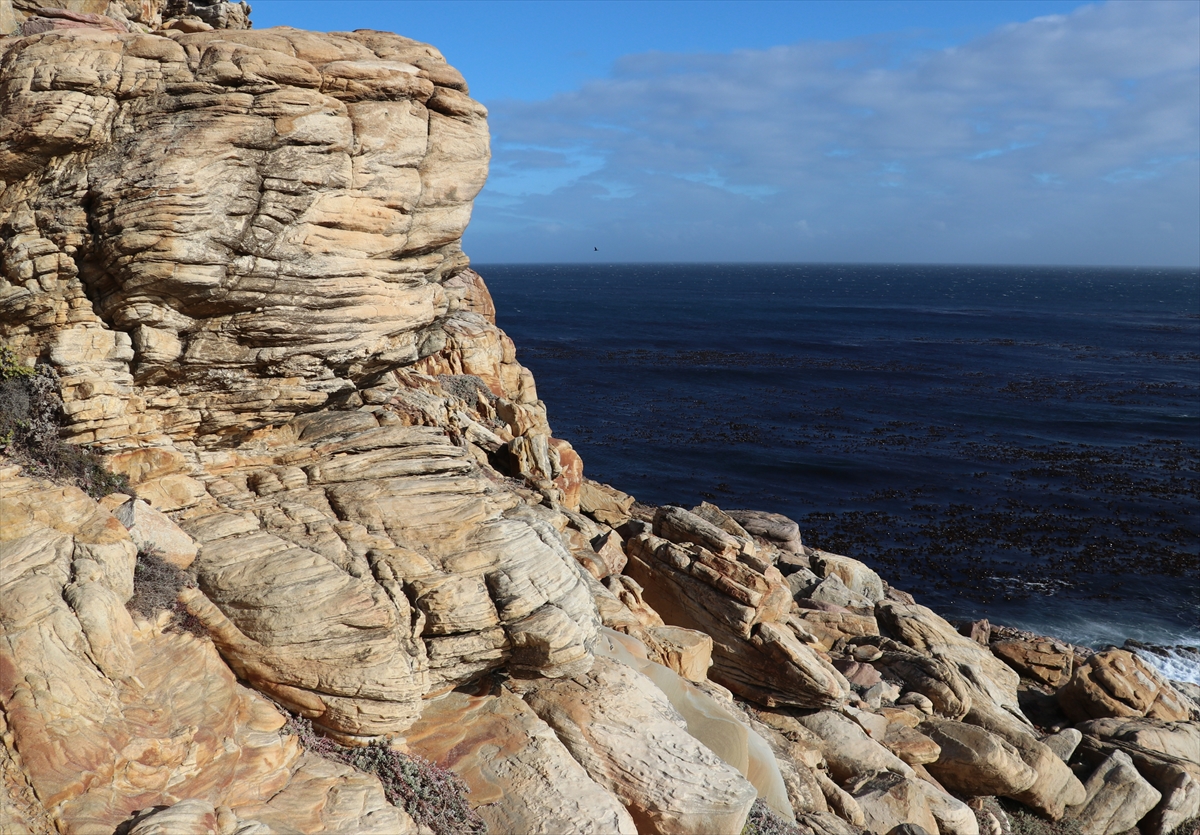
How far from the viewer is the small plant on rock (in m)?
12.8

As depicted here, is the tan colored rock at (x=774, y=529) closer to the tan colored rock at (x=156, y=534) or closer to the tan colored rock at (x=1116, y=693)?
the tan colored rock at (x=1116, y=693)

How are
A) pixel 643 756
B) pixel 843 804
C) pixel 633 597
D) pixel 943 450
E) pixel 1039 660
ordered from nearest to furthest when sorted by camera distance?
pixel 643 756 → pixel 843 804 → pixel 633 597 → pixel 1039 660 → pixel 943 450

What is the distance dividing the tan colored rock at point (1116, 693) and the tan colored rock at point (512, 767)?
2135 centimetres

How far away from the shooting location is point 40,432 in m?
14.0

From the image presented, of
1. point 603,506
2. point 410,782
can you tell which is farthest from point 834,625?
point 410,782

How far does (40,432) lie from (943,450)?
221ft

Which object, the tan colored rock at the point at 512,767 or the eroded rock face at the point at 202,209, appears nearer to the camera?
the tan colored rock at the point at 512,767

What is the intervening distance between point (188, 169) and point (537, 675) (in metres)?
10.7

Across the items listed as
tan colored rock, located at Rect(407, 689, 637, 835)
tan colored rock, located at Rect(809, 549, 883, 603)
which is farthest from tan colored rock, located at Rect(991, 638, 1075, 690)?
tan colored rock, located at Rect(407, 689, 637, 835)

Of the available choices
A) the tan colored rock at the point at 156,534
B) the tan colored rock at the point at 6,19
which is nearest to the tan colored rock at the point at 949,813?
the tan colored rock at the point at 156,534

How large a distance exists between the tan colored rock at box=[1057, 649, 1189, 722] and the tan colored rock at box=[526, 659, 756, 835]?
1895cm

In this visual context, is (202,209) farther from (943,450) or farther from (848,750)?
(943,450)

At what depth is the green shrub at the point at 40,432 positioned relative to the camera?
13789 mm

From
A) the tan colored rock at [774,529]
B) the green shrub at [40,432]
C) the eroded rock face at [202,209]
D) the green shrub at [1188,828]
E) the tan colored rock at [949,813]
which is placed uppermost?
the eroded rock face at [202,209]
